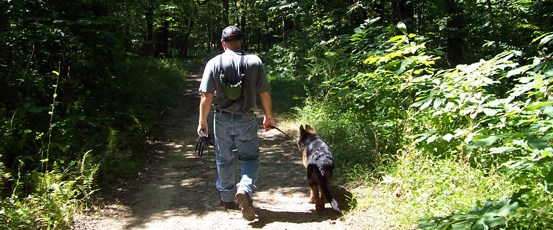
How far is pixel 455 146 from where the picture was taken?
15.5ft

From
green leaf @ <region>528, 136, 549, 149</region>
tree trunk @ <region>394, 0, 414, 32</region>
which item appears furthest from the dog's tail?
tree trunk @ <region>394, 0, 414, 32</region>

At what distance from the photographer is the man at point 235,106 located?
4316 millimetres

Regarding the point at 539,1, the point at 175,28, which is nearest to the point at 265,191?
the point at 539,1

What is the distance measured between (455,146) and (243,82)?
2590 mm

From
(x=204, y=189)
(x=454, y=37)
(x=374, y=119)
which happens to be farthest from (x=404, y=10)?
(x=204, y=189)

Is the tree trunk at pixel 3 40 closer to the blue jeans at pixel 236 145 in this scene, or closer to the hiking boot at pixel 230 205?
the blue jeans at pixel 236 145

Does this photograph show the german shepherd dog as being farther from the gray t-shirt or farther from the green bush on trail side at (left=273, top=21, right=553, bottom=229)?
the gray t-shirt

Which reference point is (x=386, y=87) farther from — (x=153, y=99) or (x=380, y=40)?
(x=153, y=99)

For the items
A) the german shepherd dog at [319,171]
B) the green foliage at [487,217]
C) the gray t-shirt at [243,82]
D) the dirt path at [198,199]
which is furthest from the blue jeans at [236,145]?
the green foliage at [487,217]

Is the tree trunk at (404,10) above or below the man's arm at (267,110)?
above

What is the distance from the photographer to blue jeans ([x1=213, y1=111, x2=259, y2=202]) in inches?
176

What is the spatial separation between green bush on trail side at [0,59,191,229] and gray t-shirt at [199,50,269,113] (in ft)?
5.79

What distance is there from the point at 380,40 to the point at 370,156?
230 cm

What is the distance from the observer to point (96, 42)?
293 inches
